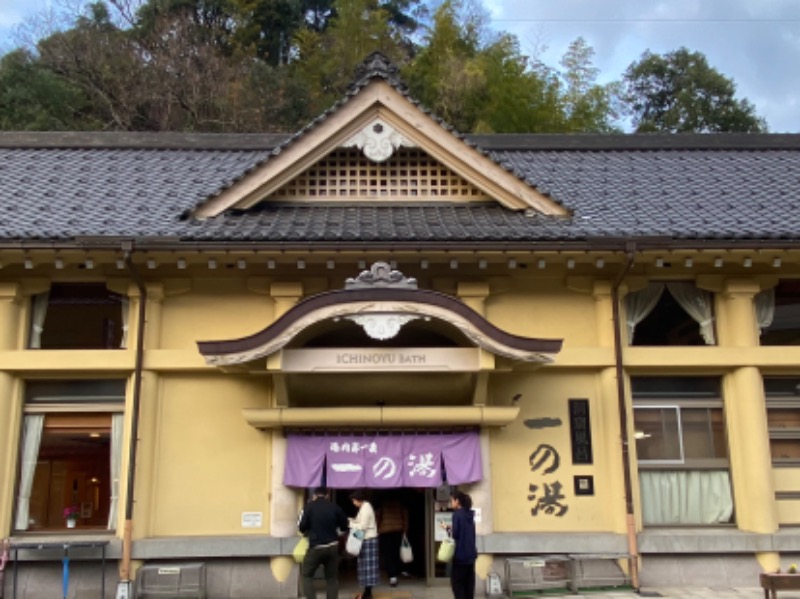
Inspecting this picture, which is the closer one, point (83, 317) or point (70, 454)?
point (70, 454)

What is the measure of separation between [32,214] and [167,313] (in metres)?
2.86

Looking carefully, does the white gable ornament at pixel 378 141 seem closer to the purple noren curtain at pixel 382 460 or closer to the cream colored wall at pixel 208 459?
the cream colored wall at pixel 208 459

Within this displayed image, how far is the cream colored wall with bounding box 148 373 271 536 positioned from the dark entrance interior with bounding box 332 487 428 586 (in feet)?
5.80

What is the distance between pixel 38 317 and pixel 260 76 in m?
25.4

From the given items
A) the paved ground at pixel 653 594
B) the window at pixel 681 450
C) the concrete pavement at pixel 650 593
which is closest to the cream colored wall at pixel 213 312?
the paved ground at pixel 653 594

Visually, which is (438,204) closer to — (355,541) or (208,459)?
(208,459)

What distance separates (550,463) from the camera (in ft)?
33.2

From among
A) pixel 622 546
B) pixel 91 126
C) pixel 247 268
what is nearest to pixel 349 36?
pixel 91 126

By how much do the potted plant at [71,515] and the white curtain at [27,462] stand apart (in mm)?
493

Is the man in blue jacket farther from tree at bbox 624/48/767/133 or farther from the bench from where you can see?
tree at bbox 624/48/767/133

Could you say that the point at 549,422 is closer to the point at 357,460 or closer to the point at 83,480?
the point at 357,460

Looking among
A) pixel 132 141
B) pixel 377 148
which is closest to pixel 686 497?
pixel 377 148

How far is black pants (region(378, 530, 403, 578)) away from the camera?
35.4 ft

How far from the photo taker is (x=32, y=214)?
1108 cm
